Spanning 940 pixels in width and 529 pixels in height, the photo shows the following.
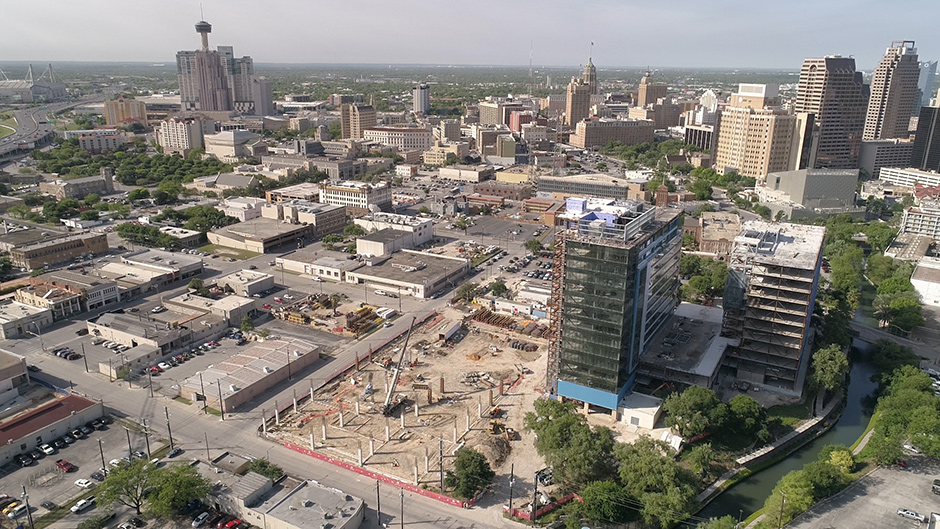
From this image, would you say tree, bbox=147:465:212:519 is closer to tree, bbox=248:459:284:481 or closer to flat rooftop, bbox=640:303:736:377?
tree, bbox=248:459:284:481

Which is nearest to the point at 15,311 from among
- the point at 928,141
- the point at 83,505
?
the point at 83,505

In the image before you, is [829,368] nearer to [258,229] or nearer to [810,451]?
[810,451]

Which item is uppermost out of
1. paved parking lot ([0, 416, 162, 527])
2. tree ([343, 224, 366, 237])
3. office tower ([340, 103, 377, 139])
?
office tower ([340, 103, 377, 139])

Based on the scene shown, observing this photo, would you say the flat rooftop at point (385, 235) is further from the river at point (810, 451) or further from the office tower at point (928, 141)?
the office tower at point (928, 141)

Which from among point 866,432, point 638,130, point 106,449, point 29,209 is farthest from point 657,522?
point 638,130

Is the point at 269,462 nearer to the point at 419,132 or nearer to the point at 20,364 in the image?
the point at 20,364

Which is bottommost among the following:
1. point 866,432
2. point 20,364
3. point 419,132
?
point 866,432

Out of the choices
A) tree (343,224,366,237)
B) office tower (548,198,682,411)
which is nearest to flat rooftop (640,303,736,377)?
office tower (548,198,682,411)
